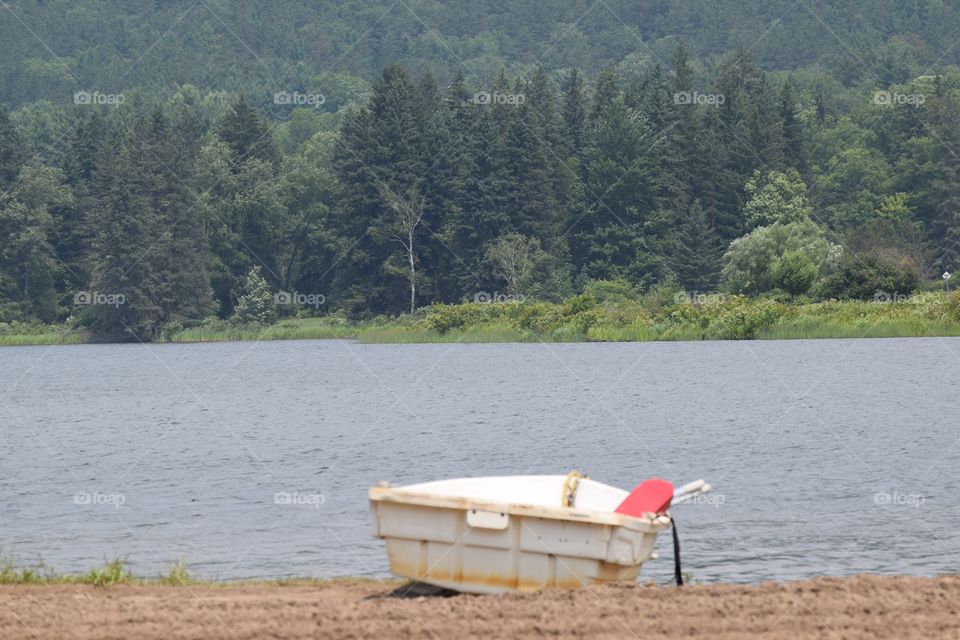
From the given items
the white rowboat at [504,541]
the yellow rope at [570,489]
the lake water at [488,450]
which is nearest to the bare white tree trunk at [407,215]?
the lake water at [488,450]

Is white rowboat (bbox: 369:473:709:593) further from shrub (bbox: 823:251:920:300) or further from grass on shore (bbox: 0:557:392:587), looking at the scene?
shrub (bbox: 823:251:920:300)

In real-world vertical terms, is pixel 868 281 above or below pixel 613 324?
above

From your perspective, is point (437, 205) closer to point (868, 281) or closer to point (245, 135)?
point (245, 135)

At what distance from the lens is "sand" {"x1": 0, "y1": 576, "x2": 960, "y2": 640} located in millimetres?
12641

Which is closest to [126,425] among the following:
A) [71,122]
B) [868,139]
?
[868,139]

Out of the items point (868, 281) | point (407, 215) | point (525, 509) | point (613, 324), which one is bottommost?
point (613, 324)

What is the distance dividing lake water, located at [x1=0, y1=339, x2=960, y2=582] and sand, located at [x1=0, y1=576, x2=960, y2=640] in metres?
3.28

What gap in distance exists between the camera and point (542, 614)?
1318cm

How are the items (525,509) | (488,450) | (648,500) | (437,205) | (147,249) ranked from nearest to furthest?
(525,509) → (648,500) → (488,450) → (147,249) → (437,205)

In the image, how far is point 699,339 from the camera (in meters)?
80.4

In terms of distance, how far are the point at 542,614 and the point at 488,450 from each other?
20827 millimetres

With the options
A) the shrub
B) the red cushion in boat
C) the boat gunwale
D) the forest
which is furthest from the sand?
the forest

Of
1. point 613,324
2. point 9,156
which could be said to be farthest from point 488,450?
point 9,156

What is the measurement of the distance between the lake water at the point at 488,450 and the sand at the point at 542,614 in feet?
10.8
